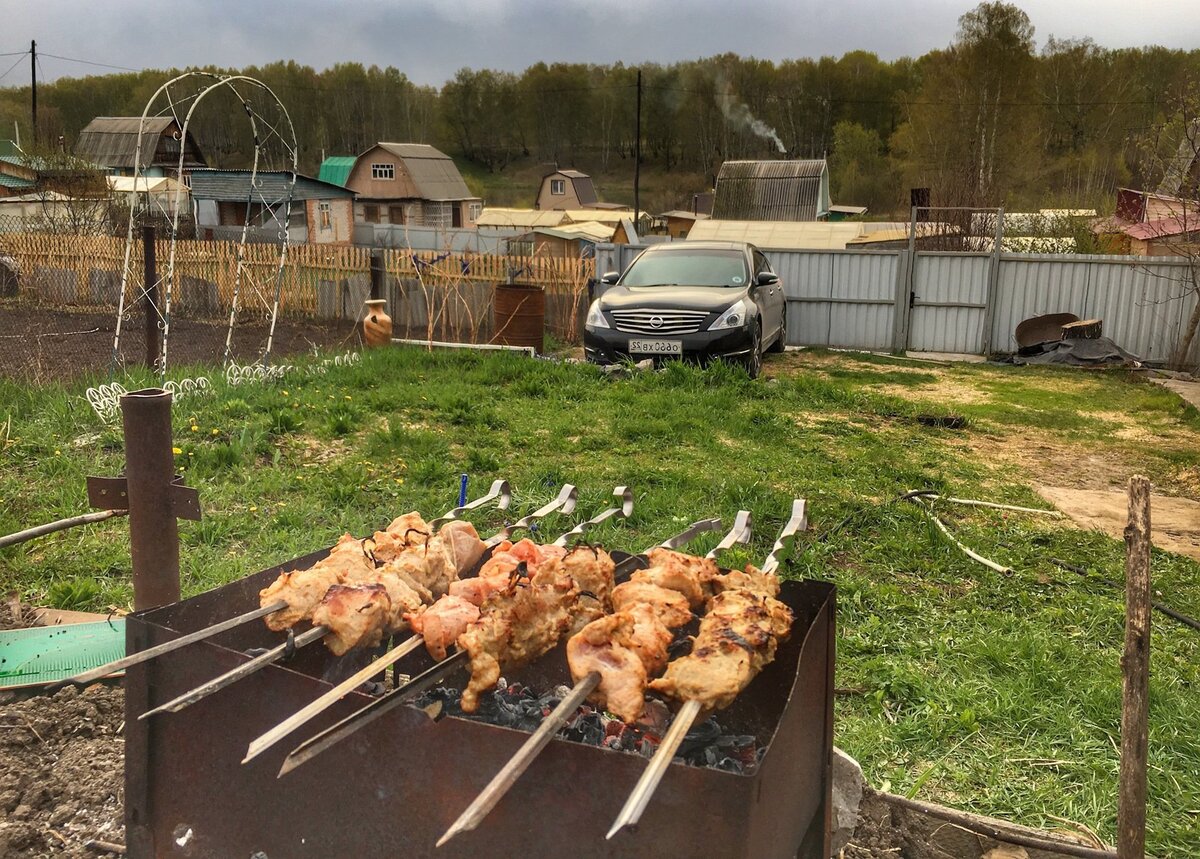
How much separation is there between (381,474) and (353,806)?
14.8 feet

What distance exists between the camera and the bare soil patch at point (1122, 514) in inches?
226

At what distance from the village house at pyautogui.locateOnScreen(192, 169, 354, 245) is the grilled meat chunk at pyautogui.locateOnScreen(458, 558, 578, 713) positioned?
29122 mm

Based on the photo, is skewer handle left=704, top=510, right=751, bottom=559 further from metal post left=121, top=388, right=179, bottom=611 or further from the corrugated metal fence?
the corrugated metal fence

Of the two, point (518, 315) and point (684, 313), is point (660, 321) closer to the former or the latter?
point (684, 313)

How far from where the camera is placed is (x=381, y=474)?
634 centimetres

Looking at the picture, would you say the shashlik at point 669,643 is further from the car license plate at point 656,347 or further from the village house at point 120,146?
the village house at point 120,146

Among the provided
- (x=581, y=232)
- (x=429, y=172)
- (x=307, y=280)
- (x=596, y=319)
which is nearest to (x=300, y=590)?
(x=596, y=319)

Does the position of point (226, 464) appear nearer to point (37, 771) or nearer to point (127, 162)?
point (37, 771)

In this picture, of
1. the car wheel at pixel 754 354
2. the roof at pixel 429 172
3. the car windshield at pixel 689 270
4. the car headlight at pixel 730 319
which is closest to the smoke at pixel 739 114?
the roof at pixel 429 172

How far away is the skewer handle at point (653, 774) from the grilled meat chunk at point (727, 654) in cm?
8

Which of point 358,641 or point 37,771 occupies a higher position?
point 358,641

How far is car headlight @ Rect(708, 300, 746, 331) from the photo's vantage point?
10.5m

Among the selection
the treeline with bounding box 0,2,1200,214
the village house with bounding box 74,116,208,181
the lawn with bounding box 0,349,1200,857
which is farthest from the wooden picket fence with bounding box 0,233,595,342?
the village house with bounding box 74,116,208,181

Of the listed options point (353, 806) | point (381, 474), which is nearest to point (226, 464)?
point (381, 474)
